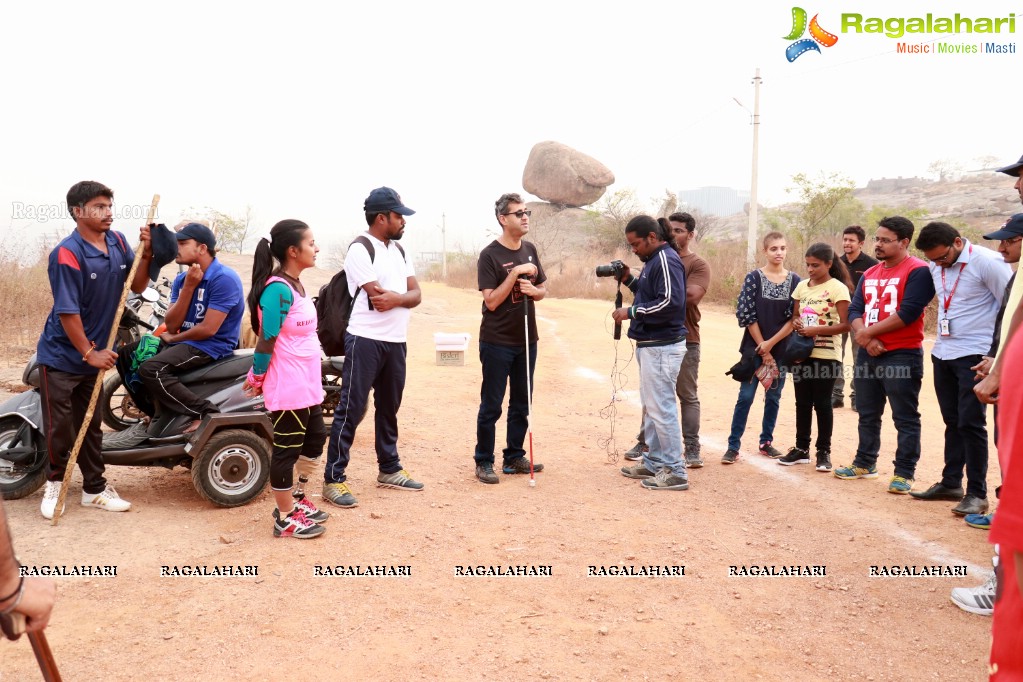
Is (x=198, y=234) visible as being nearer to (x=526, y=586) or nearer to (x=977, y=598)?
(x=526, y=586)

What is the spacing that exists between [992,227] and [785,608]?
3960 cm

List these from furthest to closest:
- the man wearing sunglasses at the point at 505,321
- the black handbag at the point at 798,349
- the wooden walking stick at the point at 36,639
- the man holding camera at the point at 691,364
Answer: the man holding camera at the point at 691,364, the black handbag at the point at 798,349, the man wearing sunglasses at the point at 505,321, the wooden walking stick at the point at 36,639

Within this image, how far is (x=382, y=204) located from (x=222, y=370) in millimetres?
1577

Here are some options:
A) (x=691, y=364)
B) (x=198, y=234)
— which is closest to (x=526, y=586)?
(x=691, y=364)

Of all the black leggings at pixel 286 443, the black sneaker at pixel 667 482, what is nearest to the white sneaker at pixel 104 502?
the black leggings at pixel 286 443

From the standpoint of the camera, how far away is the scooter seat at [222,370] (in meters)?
5.33

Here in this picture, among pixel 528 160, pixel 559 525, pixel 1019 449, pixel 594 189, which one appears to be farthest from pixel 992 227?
pixel 1019 449

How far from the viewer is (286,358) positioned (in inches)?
182

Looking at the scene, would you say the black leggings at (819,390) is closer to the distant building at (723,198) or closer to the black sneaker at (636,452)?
the black sneaker at (636,452)

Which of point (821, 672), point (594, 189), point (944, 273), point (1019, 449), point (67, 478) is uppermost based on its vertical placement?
point (594, 189)

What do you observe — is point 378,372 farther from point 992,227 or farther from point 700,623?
point 992,227

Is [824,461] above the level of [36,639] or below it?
below

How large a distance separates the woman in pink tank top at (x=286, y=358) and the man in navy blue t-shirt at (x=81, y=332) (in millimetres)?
1000

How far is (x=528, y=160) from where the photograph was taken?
175ft
